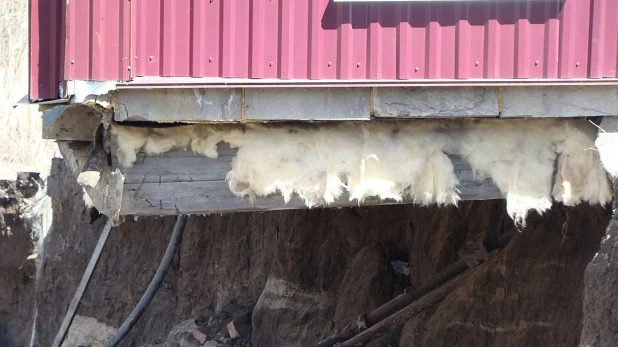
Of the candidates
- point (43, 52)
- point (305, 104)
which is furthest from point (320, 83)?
point (43, 52)

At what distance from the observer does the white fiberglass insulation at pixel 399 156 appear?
210 inches

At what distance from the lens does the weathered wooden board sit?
530 cm

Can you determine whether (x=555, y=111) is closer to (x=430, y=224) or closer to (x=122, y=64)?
(x=122, y=64)

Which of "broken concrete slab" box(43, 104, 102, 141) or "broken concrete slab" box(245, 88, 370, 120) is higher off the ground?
"broken concrete slab" box(245, 88, 370, 120)

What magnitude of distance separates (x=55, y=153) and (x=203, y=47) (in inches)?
291

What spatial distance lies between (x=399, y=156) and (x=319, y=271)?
4074 mm

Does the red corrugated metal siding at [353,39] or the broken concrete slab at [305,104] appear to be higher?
the red corrugated metal siding at [353,39]

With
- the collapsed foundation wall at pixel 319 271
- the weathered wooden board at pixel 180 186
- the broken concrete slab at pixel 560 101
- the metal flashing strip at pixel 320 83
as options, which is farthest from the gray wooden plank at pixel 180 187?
the collapsed foundation wall at pixel 319 271

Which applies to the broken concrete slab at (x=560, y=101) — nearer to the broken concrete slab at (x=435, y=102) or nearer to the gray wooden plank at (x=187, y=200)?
the broken concrete slab at (x=435, y=102)

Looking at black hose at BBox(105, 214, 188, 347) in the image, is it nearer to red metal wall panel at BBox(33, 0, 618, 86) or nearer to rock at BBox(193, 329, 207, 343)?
rock at BBox(193, 329, 207, 343)

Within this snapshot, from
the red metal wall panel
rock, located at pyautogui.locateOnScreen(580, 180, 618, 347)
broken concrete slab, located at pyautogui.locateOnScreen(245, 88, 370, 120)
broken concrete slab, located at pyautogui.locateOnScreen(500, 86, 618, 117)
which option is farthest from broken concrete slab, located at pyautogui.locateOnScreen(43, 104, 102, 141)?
rock, located at pyautogui.locateOnScreen(580, 180, 618, 347)

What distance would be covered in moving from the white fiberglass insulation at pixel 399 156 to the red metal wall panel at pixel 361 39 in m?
0.31

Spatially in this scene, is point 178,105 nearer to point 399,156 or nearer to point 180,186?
point 180,186

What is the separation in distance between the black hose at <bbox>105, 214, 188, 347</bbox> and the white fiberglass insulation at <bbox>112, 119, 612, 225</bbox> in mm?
4786
